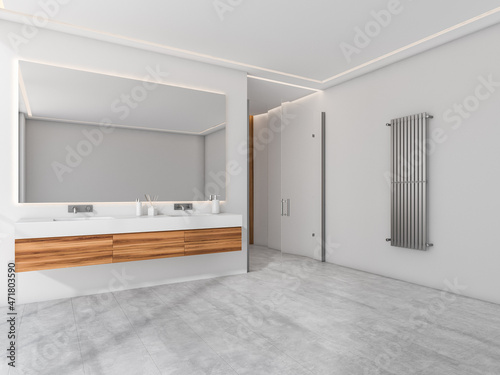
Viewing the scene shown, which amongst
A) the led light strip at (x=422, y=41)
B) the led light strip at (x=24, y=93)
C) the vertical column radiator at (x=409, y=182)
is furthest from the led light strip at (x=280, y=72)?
the vertical column radiator at (x=409, y=182)

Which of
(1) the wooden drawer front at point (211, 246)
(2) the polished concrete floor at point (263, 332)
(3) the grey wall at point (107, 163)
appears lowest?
(2) the polished concrete floor at point (263, 332)

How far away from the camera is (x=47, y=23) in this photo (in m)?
3.48

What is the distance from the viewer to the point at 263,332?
2.69 m

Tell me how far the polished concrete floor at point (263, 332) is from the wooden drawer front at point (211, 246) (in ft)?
1.38

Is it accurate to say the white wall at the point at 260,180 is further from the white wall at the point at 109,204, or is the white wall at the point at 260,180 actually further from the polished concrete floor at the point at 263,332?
the polished concrete floor at the point at 263,332

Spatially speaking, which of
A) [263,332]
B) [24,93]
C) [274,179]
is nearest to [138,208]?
[24,93]

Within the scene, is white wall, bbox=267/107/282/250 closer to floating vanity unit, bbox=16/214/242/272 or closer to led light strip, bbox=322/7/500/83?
led light strip, bbox=322/7/500/83

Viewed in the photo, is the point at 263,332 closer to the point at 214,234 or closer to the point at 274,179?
the point at 214,234

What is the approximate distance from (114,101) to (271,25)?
1.92 meters

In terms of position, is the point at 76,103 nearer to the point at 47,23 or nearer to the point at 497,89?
the point at 47,23

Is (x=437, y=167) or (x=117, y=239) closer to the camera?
(x=117, y=239)

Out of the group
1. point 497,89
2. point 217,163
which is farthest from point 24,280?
point 497,89

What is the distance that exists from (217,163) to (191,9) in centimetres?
190

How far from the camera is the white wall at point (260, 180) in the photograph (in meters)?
7.03
